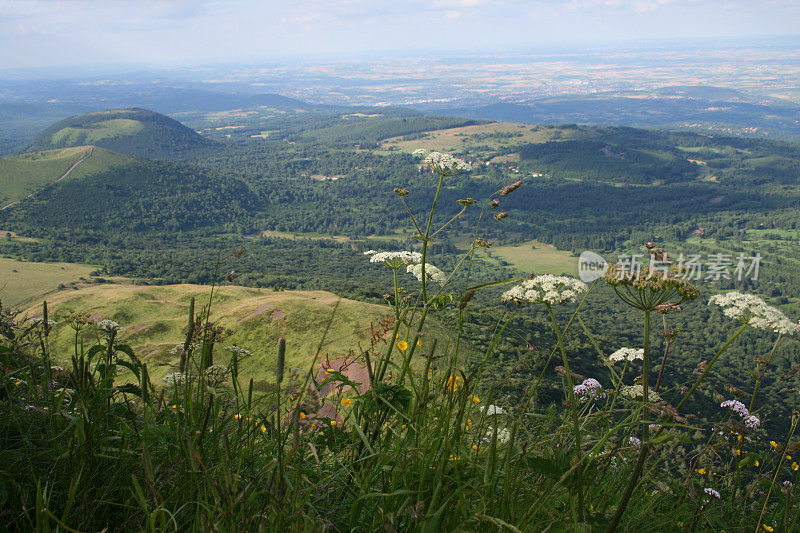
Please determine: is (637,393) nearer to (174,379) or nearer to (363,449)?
(363,449)

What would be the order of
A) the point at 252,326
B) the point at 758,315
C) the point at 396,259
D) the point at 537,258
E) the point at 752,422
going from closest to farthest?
the point at 758,315, the point at 396,259, the point at 752,422, the point at 252,326, the point at 537,258

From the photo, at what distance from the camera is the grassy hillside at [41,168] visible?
5162 inches

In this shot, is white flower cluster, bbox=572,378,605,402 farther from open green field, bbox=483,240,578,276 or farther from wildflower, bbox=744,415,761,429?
open green field, bbox=483,240,578,276

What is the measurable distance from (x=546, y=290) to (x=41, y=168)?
178 meters

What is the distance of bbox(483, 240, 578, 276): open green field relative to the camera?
111 metres

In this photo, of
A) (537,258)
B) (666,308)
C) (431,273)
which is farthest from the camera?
(537,258)

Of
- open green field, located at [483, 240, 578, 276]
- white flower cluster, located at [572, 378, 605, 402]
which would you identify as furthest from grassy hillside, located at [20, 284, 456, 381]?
open green field, located at [483, 240, 578, 276]

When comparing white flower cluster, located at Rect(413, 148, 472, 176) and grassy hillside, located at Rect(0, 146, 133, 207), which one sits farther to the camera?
grassy hillside, located at Rect(0, 146, 133, 207)

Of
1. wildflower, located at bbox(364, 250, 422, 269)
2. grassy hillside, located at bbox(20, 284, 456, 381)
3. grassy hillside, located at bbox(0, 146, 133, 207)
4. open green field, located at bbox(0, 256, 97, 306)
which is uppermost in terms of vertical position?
wildflower, located at bbox(364, 250, 422, 269)

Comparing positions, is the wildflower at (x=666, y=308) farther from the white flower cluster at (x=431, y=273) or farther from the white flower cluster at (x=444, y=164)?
the white flower cluster at (x=444, y=164)

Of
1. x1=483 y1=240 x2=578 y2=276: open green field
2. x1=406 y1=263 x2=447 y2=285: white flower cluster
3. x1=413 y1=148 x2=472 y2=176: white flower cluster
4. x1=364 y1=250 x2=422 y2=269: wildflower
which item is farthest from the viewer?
x1=483 y1=240 x2=578 y2=276: open green field

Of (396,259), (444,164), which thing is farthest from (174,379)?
(444,164)

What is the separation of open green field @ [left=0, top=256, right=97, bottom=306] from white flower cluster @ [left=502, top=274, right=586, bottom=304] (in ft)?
241

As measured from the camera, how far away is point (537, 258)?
409 ft
